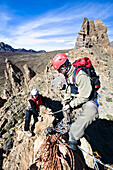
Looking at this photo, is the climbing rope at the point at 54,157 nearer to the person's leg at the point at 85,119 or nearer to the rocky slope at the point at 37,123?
the person's leg at the point at 85,119

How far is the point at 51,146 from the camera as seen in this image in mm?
3082

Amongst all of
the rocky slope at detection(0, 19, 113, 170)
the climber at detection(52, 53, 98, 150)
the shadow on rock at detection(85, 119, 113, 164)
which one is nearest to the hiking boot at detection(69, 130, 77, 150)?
the climber at detection(52, 53, 98, 150)

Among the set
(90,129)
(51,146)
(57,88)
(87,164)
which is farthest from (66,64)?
(57,88)

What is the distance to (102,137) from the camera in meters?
6.58

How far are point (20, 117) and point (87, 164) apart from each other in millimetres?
7742

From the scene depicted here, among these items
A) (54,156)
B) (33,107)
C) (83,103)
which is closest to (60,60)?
(83,103)

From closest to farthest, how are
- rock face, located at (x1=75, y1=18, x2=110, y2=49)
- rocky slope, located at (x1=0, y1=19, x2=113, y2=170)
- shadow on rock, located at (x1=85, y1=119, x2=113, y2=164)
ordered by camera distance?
rocky slope, located at (x1=0, y1=19, x2=113, y2=170)
shadow on rock, located at (x1=85, y1=119, x2=113, y2=164)
rock face, located at (x1=75, y1=18, x2=110, y2=49)

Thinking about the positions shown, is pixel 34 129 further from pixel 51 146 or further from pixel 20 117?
pixel 20 117

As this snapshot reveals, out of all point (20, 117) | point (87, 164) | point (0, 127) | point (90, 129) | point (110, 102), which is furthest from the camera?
point (110, 102)

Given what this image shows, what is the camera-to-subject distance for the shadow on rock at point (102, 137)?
17.6ft

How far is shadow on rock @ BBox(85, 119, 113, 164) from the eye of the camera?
5.37m

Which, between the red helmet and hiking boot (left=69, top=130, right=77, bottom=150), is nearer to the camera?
hiking boot (left=69, top=130, right=77, bottom=150)

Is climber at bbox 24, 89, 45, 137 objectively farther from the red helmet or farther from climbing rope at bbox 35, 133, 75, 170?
the red helmet

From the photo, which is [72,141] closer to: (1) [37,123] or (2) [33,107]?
(1) [37,123]
